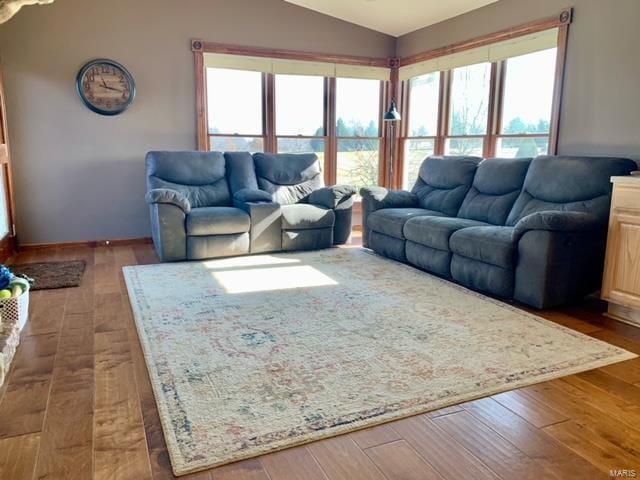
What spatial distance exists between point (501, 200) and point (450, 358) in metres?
2.13

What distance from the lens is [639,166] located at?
3596 mm

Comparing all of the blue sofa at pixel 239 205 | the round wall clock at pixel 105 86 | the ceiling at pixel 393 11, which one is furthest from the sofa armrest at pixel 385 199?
the round wall clock at pixel 105 86

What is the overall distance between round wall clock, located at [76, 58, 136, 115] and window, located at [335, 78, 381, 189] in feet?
8.12

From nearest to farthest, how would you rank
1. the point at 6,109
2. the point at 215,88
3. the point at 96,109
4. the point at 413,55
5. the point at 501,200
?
the point at 501,200
the point at 6,109
the point at 96,109
the point at 215,88
the point at 413,55

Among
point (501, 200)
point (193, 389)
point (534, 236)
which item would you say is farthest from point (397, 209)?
point (193, 389)

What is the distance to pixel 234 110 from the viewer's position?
18.9 feet

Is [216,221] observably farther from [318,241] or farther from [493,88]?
[493,88]

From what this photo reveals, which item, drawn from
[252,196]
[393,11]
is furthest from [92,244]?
[393,11]

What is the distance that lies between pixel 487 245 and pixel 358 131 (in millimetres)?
3311

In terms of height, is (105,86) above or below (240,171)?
above

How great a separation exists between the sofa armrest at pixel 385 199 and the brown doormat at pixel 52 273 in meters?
2.70

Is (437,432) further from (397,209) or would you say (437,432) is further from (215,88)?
(215,88)

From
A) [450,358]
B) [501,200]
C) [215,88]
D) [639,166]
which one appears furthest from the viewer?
[215,88]

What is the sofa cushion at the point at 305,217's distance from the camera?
4.91 meters
